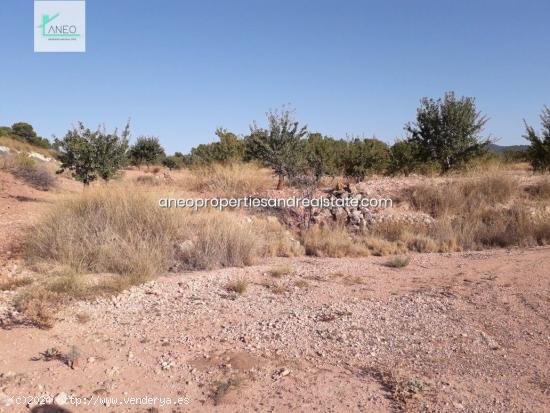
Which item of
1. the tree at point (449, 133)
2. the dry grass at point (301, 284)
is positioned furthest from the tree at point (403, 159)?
the dry grass at point (301, 284)

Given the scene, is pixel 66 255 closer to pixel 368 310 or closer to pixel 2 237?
pixel 2 237

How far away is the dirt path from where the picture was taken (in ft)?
11.0

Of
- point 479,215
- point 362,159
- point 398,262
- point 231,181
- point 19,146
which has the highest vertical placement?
point 19,146

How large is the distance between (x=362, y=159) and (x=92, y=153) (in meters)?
9.57

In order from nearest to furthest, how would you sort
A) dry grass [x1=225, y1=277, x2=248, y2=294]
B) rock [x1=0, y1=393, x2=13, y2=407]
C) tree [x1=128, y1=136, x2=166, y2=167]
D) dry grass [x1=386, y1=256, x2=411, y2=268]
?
rock [x1=0, y1=393, x2=13, y2=407] < dry grass [x1=225, y1=277, x2=248, y2=294] < dry grass [x1=386, y1=256, x2=411, y2=268] < tree [x1=128, y1=136, x2=166, y2=167]

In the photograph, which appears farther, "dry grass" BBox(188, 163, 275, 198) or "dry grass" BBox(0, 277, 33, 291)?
"dry grass" BBox(188, 163, 275, 198)

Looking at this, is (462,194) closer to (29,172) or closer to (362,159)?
(362,159)

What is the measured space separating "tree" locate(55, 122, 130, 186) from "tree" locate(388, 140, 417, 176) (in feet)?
35.9

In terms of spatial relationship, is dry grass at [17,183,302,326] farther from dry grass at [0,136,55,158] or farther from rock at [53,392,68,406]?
dry grass at [0,136,55,158]

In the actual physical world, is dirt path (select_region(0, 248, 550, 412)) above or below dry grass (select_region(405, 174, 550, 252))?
below

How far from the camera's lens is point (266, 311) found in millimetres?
5184

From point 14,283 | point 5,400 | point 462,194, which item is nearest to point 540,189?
point 462,194

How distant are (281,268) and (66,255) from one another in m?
3.34

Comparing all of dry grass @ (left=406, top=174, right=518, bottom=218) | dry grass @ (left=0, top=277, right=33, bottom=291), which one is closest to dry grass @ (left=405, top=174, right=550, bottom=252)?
dry grass @ (left=406, top=174, right=518, bottom=218)
